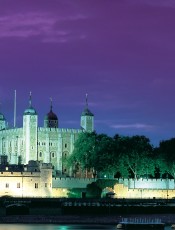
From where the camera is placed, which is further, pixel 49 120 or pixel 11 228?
pixel 49 120

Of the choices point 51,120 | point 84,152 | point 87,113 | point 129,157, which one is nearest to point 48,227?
point 129,157

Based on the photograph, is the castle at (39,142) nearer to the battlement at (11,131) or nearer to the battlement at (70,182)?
the battlement at (11,131)

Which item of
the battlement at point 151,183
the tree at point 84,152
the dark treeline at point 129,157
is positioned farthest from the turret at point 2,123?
the battlement at point 151,183

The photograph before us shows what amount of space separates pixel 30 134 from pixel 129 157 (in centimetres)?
2069

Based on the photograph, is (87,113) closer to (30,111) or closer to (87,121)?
(87,121)

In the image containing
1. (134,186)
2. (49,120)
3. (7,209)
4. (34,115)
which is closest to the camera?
(7,209)

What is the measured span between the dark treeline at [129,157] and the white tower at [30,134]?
1015cm

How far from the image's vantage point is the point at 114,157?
129 meters

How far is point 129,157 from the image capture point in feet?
425

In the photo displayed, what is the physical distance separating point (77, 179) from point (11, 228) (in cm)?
5235

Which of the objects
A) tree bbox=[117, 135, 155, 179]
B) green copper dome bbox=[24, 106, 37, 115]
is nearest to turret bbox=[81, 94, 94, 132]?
green copper dome bbox=[24, 106, 37, 115]

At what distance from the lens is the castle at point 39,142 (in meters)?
144

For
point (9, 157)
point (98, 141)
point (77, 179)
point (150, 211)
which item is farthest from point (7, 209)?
point (9, 157)

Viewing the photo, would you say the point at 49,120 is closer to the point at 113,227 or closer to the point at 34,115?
the point at 34,115
